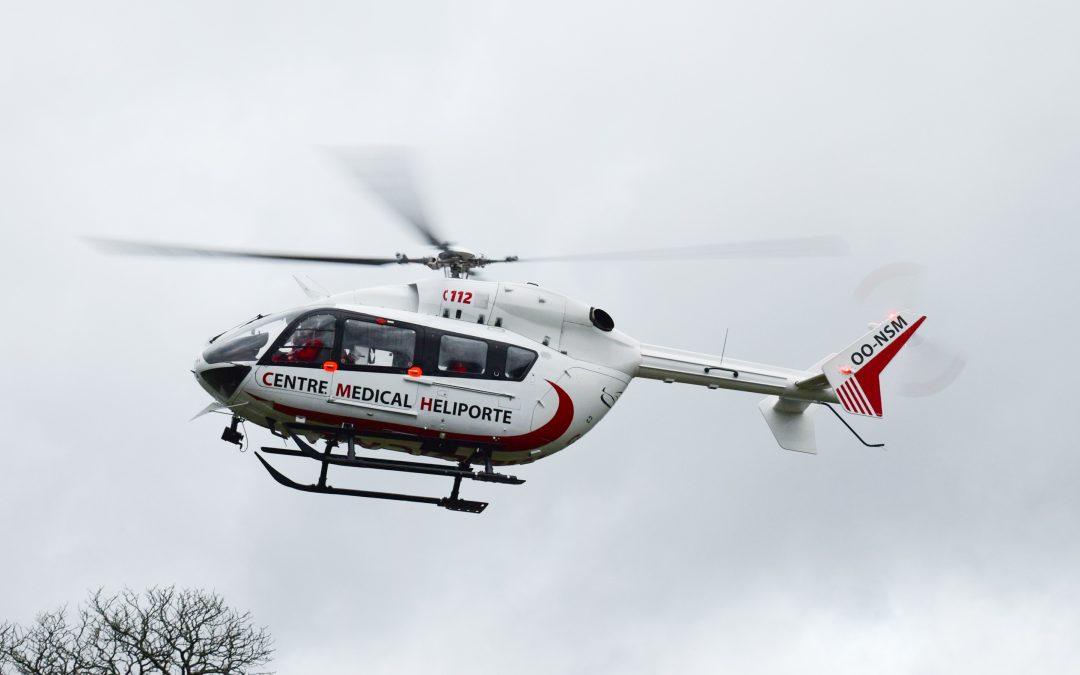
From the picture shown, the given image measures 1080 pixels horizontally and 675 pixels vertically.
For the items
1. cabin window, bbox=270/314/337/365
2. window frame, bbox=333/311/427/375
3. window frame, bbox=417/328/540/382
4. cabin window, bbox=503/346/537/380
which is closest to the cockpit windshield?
cabin window, bbox=270/314/337/365

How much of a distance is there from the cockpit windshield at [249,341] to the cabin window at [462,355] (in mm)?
2600

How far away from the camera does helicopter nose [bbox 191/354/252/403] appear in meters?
27.2

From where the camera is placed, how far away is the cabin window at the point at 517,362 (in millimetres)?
28031

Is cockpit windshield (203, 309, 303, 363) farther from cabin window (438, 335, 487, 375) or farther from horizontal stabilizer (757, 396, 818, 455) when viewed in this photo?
horizontal stabilizer (757, 396, 818, 455)

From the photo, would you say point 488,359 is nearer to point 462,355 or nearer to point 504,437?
point 462,355

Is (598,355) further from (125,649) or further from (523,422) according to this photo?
(125,649)

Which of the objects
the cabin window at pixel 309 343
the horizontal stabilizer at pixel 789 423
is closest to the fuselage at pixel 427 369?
the cabin window at pixel 309 343

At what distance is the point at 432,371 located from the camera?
27.5 meters

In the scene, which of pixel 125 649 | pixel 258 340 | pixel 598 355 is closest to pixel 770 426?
pixel 598 355

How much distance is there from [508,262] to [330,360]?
388 centimetres

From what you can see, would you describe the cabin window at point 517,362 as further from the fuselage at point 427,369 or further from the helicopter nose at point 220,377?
the helicopter nose at point 220,377

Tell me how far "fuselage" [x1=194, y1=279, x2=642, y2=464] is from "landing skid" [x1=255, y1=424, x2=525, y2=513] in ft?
0.83

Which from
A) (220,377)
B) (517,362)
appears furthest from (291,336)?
(517,362)

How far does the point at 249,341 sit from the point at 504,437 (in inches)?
187
